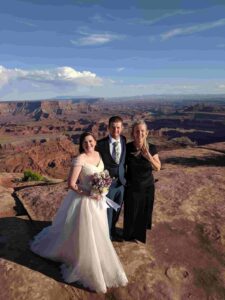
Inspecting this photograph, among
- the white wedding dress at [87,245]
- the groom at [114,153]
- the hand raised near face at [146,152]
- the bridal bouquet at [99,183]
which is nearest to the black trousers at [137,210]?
the groom at [114,153]

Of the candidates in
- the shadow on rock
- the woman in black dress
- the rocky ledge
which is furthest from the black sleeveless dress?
the shadow on rock

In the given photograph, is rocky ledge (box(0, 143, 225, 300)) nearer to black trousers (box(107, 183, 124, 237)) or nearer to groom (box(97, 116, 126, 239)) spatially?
black trousers (box(107, 183, 124, 237))

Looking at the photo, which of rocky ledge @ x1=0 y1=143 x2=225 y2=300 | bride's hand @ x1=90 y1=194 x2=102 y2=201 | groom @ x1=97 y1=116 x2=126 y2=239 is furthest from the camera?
groom @ x1=97 y1=116 x2=126 y2=239

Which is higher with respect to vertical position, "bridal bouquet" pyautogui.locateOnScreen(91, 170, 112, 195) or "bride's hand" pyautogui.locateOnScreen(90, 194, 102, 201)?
"bridal bouquet" pyautogui.locateOnScreen(91, 170, 112, 195)

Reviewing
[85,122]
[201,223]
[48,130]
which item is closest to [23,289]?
[201,223]

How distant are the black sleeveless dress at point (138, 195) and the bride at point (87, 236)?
78cm

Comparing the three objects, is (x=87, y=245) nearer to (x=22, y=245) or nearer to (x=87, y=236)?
(x=87, y=236)

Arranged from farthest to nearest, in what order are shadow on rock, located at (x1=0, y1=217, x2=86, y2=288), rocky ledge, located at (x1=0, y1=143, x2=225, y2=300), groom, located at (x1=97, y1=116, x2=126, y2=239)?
groom, located at (x1=97, y1=116, x2=126, y2=239) < shadow on rock, located at (x1=0, y1=217, x2=86, y2=288) < rocky ledge, located at (x1=0, y1=143, x2=225, y2=300)

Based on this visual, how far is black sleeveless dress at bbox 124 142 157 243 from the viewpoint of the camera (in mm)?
6117

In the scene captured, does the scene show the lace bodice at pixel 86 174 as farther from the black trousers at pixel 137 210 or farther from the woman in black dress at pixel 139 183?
the black trousers at pixel 137 210

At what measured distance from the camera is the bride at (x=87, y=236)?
5.25m

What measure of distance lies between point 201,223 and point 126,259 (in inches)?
96.5

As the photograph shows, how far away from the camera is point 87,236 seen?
5.33 metres

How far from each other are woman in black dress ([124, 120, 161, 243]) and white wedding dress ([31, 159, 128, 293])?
804 millimetres
